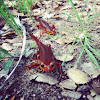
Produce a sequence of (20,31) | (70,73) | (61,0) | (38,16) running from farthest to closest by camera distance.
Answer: (61,0), (38,16), (20,31), (70,73)

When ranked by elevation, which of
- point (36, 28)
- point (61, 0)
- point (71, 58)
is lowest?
point (71, 58)

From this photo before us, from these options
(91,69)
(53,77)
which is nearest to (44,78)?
(53,77)

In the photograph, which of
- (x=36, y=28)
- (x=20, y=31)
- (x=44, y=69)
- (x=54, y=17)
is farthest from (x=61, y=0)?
(x=44, y=69)

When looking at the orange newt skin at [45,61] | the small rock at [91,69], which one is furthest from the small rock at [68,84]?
the small rock at [91,69]

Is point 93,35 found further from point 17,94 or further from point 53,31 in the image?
point 17,94

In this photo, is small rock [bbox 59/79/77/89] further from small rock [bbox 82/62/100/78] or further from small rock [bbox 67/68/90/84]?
small rock [bbox 82/62/100/78]

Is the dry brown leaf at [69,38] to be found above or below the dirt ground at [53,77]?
above

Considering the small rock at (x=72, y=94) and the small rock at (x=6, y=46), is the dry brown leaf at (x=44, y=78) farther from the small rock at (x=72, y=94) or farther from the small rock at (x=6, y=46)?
the small rock at (x=6, y=46)
